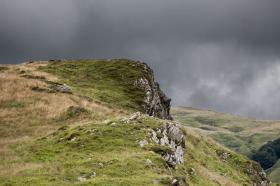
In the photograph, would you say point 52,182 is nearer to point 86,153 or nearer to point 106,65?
point 86,153

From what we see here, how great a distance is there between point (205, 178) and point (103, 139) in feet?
52.8

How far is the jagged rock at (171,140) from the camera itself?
4925 cm

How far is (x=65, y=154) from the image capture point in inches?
1742

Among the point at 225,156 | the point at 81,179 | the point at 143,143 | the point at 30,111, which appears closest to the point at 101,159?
the point at 81,179

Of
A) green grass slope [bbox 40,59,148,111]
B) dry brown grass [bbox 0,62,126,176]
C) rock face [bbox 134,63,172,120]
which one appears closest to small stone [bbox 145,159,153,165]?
dry brown grass [bbox 0,62,126,176]

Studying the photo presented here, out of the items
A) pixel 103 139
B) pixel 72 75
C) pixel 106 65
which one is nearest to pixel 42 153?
pixel 103 139

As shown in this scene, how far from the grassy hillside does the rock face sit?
170 cm

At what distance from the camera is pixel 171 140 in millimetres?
55375

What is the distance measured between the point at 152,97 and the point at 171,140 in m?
36.8

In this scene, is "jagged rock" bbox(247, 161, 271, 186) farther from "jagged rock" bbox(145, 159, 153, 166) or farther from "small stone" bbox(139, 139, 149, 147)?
"jagged rock" bbox(145, 159, 153, 166)

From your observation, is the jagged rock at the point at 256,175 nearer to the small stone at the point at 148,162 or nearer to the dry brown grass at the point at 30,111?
the dry brown grass at the point at 30,111

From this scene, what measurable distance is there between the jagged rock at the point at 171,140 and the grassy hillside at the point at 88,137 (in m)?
0.91

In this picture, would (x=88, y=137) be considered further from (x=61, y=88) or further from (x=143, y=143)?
(x=61, y=88)

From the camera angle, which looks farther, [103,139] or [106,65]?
[106,65]
